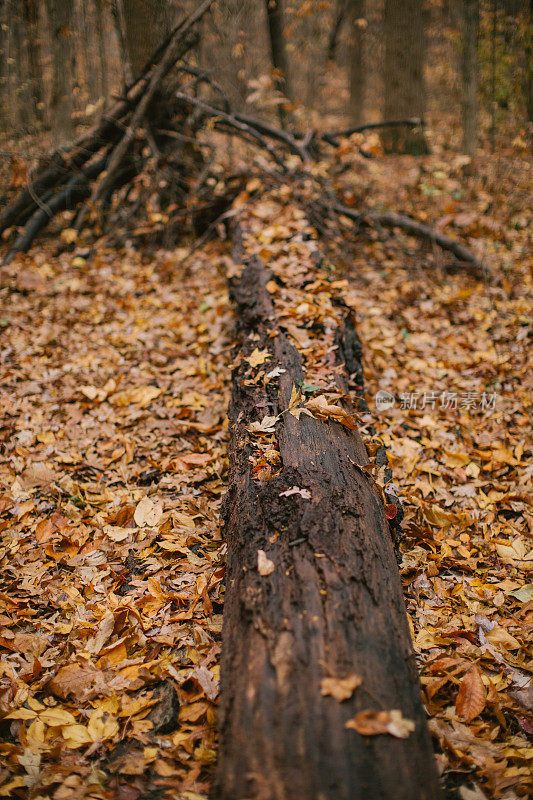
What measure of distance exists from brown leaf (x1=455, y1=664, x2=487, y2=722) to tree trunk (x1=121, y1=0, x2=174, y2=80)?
6750 millimetres

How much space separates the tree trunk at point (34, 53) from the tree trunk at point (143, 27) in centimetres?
193

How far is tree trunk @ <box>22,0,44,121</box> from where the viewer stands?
6810 mm

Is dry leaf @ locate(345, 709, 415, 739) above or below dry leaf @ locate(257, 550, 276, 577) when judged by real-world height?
below

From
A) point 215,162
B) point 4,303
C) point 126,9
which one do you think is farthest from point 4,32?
point 4,303

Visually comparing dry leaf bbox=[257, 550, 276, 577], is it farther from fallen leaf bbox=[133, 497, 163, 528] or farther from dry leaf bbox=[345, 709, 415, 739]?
fallen leaf bbox=[133, 497, 163, 528]

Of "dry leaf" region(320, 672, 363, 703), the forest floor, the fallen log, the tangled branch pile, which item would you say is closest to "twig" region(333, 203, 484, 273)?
the tangled branch pile

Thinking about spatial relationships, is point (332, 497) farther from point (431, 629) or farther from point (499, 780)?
point (499, 780)

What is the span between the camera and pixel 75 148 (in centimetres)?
552

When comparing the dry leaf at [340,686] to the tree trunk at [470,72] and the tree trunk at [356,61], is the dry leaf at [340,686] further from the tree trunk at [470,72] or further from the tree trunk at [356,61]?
the tree trunk at [356,61]

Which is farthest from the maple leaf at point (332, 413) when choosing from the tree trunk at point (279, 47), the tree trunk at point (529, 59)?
the tree trunk at point (279, 47)

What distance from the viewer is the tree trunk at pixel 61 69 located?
722 cm

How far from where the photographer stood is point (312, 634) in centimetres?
150

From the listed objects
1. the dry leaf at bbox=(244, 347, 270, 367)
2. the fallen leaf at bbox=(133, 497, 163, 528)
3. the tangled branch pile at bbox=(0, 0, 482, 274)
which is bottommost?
the fallen leaf at bbox=(133, 497, 163, 528)

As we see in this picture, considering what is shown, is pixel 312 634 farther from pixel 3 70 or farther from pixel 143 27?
pixel 3 70
